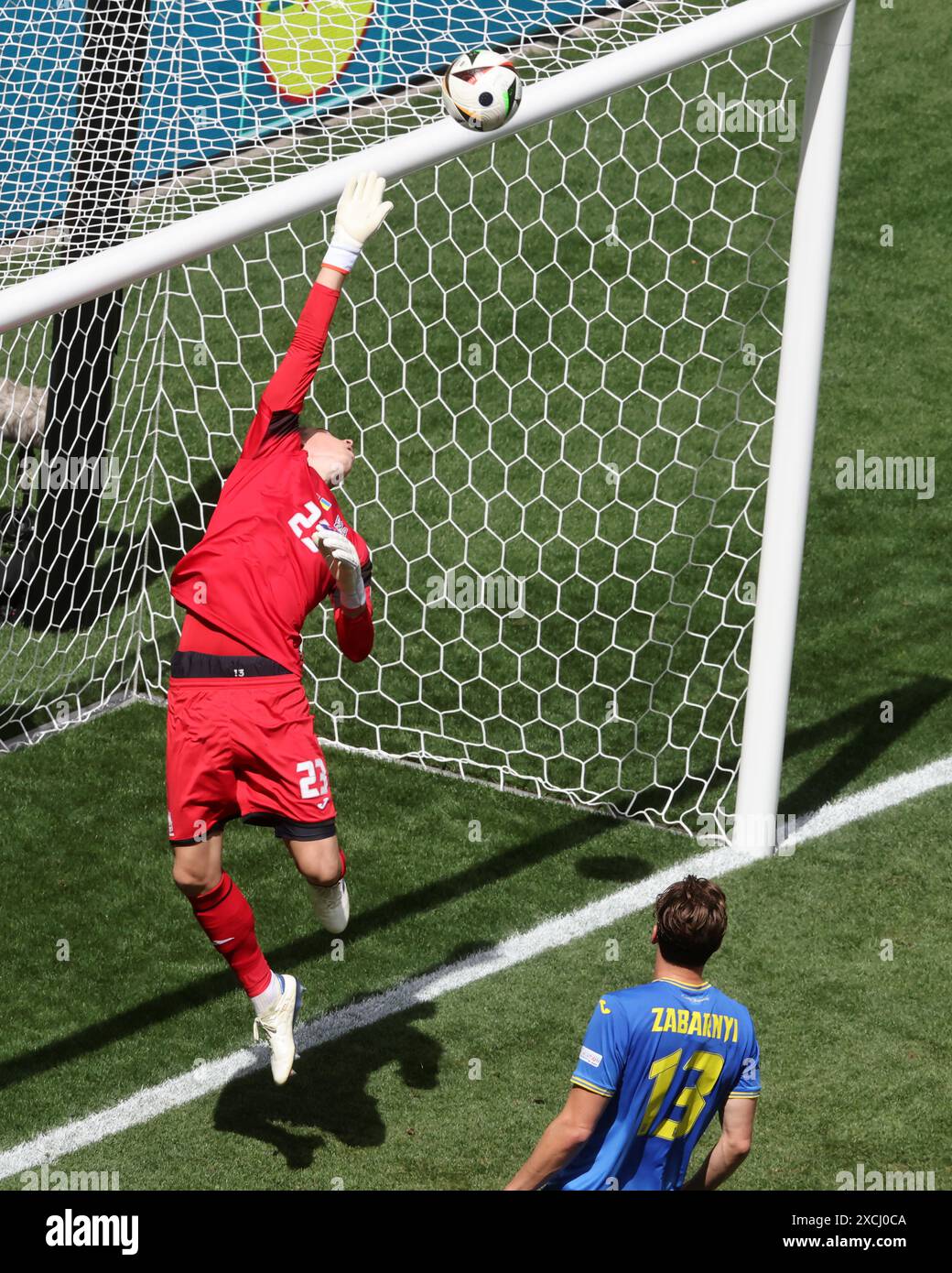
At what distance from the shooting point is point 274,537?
510cm

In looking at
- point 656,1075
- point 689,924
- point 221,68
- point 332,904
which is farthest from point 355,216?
point 221,68

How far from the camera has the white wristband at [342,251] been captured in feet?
16.2

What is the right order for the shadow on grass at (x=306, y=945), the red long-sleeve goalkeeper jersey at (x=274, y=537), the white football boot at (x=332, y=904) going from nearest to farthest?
the red long-sleeve goalkeeper jersey at (x=274, y=537) → the white football boot at (x=332, y=904) → the shadow on grass at (x=306, y=945)

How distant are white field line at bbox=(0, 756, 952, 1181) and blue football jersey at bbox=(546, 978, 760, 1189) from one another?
2.10 m

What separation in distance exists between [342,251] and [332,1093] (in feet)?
8.86

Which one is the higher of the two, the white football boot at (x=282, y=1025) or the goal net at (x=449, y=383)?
the goal net at (x=449, y=383)

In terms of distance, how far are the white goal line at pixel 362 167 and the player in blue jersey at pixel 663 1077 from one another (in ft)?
7.72

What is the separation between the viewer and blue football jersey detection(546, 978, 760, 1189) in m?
3.66

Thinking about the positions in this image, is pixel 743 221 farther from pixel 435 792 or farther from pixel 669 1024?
pixel 669 1024

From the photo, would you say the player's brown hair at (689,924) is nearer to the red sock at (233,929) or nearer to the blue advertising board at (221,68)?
the red sock at (233,929)

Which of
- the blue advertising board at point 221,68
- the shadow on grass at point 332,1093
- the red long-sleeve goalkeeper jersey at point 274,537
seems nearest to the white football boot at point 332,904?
the shadow on grass at point 332,1093

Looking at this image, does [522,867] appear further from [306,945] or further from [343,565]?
[343,565]

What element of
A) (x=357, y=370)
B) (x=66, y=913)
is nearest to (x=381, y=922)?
(x=66, y=913)

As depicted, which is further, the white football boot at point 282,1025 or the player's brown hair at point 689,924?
the white football boot at point 282,1025
